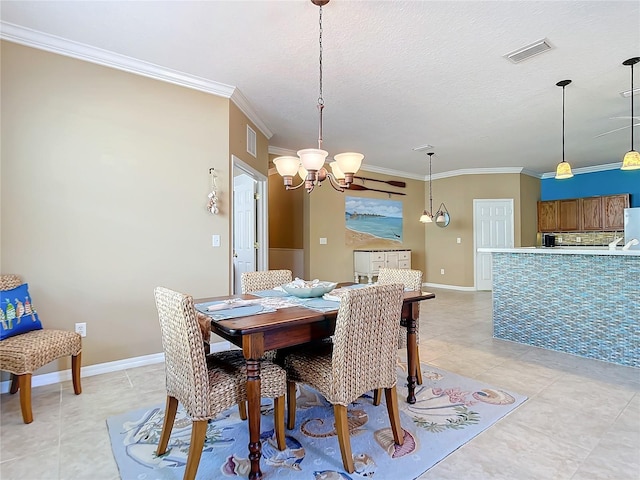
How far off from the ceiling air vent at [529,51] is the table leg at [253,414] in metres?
3.02

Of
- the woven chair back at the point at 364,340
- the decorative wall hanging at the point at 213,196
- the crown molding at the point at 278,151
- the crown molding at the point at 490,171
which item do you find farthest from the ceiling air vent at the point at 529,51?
the crown molding at the point at 490,171

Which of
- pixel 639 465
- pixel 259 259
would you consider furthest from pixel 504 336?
pixel 259 259

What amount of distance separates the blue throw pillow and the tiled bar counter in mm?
4374

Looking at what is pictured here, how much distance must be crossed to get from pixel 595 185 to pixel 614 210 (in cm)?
71

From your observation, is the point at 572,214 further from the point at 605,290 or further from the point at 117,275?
the point at 117,275

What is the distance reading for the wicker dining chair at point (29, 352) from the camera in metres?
2.10

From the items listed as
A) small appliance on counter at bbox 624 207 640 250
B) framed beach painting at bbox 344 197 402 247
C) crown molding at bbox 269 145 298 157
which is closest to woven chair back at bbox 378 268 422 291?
crown molding at bbox 269 145 298 157

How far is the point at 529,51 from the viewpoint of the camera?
2.73m

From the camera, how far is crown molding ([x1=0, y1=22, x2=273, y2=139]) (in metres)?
2.50

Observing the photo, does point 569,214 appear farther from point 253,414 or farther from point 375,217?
point 253,414

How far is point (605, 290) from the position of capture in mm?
3207

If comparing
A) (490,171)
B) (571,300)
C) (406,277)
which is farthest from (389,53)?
(490,171)

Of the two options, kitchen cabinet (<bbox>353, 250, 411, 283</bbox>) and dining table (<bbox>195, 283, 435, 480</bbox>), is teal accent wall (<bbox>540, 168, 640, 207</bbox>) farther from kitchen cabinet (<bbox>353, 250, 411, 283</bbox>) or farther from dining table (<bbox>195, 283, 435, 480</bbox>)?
dining table (<bbox>195, 283, 435, 480</bbox>)

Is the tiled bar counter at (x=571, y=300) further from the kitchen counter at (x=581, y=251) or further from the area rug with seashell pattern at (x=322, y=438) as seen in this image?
the area rug with seashell pattern at (x=322, y=438)
